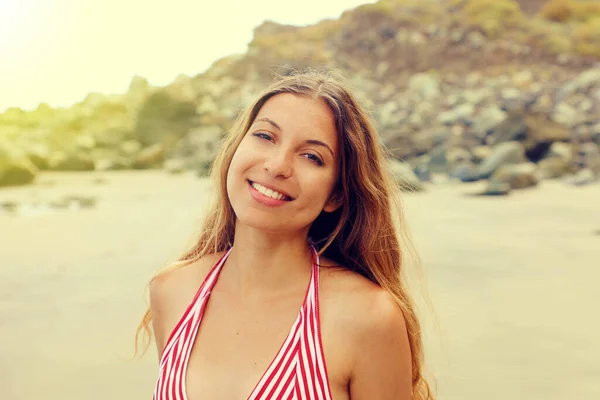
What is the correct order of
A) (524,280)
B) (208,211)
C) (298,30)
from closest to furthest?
(208,211) < (524,280) < (298,30)

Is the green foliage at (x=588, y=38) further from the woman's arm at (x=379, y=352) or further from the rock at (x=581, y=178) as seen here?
the woman's arm at (x=379, y=352)

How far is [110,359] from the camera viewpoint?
2652mm

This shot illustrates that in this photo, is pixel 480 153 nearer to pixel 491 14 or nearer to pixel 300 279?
pixel 300 279

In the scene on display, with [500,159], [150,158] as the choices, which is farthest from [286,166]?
[150,158]

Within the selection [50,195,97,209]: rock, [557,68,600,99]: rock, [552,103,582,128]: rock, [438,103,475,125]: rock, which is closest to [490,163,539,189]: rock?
[552,103,582,128]: rock

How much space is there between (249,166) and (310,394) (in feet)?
1.32

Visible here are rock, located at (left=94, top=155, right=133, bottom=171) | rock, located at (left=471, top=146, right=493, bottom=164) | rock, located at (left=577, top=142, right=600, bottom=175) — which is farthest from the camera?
rock, located at (left=94, top=155, right=133, bottom=171)

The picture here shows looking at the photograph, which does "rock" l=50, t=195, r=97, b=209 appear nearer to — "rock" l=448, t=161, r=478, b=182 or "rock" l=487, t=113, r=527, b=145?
"rock" l=448, t=161, r=478, b=182

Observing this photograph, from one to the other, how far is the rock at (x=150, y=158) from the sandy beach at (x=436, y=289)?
201 cm

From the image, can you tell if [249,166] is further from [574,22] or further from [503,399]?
[574,22]

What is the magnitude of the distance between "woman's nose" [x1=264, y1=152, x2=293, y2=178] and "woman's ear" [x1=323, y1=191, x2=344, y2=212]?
0.15m

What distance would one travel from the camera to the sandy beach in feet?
8.01

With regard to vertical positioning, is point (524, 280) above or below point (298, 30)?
below

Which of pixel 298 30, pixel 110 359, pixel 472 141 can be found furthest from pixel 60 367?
pixel 298 30
